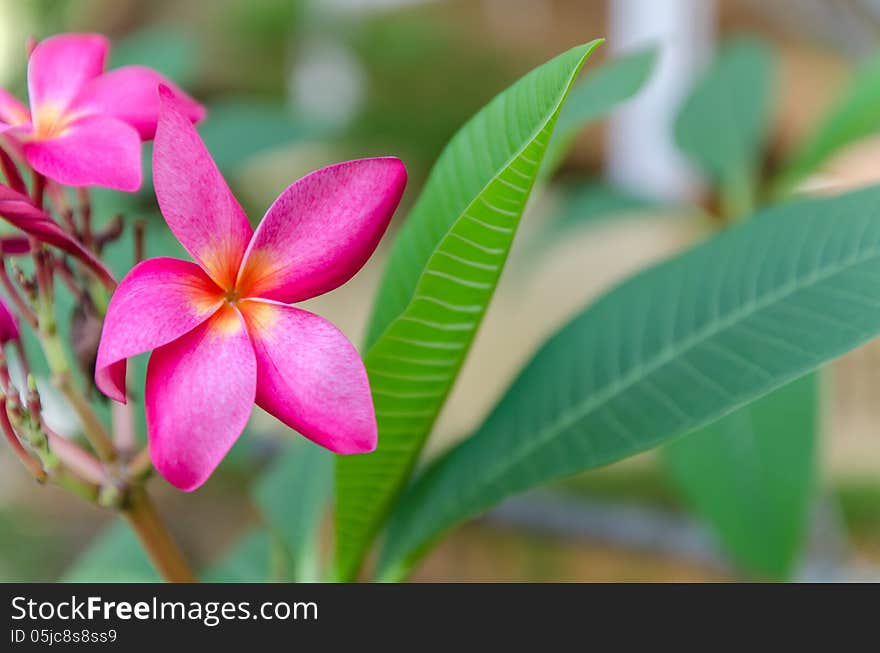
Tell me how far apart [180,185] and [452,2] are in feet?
7.45

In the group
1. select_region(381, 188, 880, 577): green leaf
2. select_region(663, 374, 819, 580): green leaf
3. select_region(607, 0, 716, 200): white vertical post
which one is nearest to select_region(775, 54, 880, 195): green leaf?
select_region(663, 374, 819, 580): green leaf

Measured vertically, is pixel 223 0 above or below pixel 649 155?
above

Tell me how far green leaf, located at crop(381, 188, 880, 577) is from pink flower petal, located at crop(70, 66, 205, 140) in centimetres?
23

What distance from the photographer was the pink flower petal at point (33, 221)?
282mm

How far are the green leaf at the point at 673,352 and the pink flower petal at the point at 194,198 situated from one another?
0.20 m

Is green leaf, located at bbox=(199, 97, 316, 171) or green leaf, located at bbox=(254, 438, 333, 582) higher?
green leaf, located at bbox=(199, 97, 316, 171)

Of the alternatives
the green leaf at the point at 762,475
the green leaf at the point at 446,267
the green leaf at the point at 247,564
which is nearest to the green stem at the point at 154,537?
the green leaf at the point at 446,267

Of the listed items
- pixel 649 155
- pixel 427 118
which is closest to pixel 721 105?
pixel 649 155

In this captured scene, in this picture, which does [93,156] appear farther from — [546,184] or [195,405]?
[546,184]

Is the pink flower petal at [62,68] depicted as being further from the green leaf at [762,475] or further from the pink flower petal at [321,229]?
the green leaf at [762,475]

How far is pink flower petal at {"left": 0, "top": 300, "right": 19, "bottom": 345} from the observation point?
12.8 inches

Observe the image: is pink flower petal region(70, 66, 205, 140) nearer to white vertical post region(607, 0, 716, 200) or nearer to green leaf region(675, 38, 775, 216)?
green leaf region(675, 38, 775, 216)

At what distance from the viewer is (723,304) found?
0.41m
